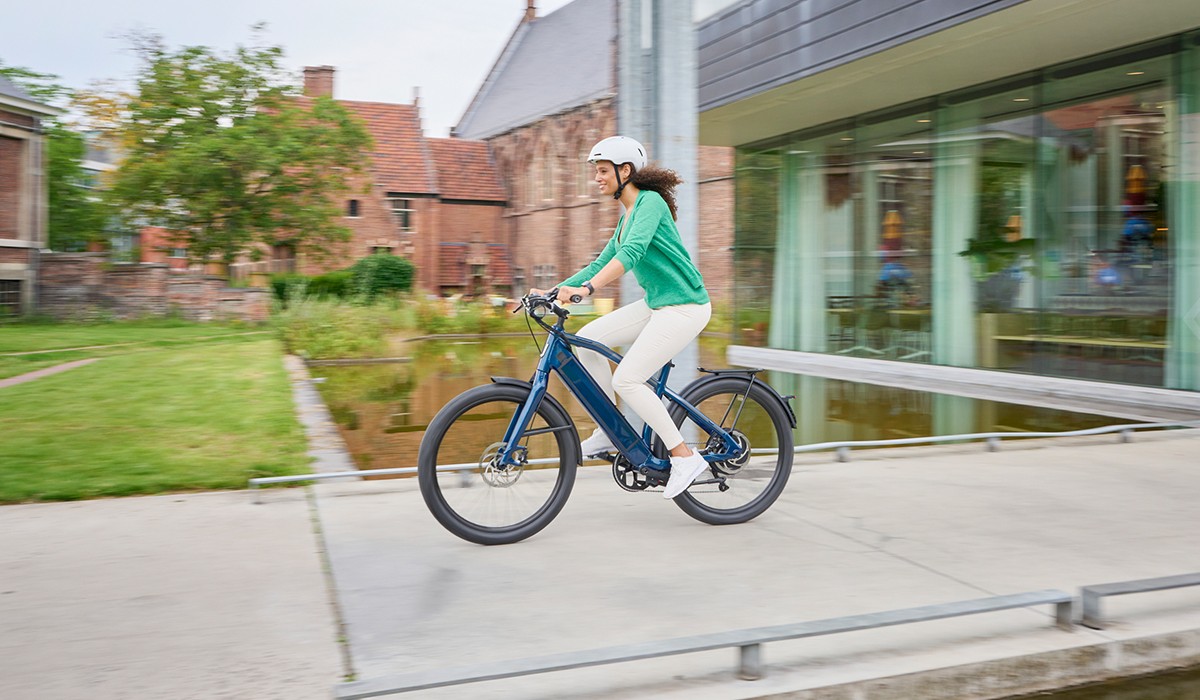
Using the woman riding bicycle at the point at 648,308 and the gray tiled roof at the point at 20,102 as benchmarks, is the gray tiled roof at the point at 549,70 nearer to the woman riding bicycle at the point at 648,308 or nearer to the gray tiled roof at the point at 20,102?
the gray tiled roof at the point at 20,102

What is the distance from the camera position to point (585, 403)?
15.6 feet

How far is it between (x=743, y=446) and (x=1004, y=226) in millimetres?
9160

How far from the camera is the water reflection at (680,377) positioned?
341 inches

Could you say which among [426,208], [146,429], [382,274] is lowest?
[146,429]

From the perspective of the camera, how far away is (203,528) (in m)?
4.89

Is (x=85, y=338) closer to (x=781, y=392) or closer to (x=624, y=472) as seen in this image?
(x=781, y=392)

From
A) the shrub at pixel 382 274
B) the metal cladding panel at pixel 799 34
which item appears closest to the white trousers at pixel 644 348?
the metal cladding panel at pixel 799 34

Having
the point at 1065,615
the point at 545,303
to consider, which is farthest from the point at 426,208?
the point at 1065,615

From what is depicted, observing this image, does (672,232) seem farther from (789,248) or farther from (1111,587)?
(789,248)

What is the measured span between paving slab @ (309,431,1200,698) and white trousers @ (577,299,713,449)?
596mm

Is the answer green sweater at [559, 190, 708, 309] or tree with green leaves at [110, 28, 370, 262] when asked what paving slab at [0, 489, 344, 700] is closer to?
green sweater at [559, 190, 708, 309]

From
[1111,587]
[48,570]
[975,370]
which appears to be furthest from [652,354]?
[975,370]

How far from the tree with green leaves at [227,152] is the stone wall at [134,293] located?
288 centimetres

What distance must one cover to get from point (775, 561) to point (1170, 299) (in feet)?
27.0
